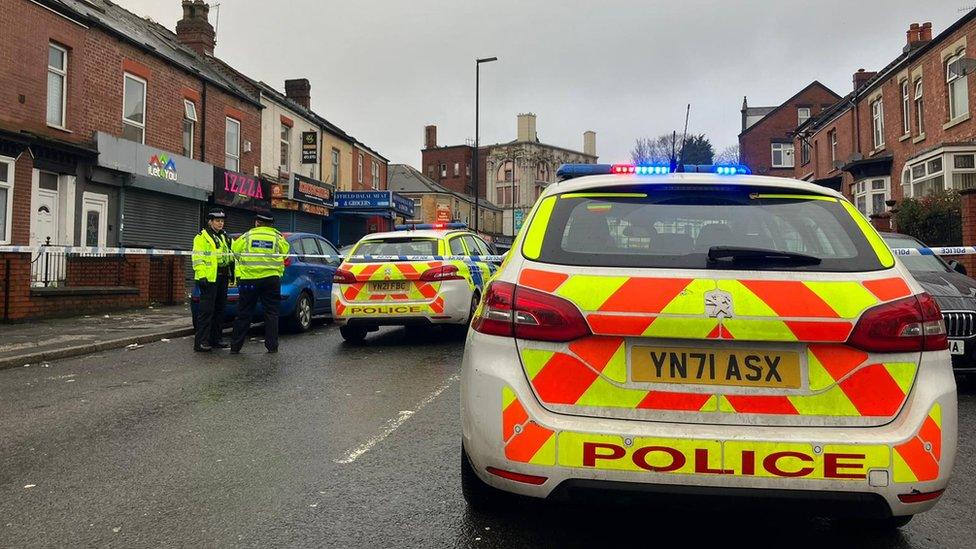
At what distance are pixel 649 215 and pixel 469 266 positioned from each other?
6728 mm

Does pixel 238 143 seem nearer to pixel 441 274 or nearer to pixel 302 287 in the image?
pixel 302 287

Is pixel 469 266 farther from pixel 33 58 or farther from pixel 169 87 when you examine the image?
pixel 169 87

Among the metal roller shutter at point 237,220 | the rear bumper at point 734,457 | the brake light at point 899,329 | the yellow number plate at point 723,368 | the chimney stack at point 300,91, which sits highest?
the chimney stack at point 300,91

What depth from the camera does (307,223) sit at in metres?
29.0

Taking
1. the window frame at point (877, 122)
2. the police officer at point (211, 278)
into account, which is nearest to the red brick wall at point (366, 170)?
the window frame at point (877, 122)

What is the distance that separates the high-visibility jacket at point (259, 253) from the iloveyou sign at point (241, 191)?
1431cm

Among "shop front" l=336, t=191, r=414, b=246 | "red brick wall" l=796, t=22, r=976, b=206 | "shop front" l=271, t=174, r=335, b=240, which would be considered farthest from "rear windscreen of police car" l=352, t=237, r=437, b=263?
"shop front" l=336, t=191, r=414, b=246

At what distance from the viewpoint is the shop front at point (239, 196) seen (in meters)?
21.8

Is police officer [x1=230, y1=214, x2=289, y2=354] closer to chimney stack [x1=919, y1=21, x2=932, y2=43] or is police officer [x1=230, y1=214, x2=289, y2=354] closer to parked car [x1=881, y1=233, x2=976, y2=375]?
parked car [x1=881, y1=233, x2=976, y2=375]

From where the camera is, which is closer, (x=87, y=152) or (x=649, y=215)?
(x=649, y=215)

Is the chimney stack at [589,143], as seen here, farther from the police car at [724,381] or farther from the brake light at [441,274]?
the police car at [724,381]

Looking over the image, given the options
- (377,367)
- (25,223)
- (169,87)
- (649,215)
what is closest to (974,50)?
(377,367)

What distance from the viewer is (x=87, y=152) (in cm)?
1570

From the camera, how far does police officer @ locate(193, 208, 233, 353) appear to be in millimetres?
8797
